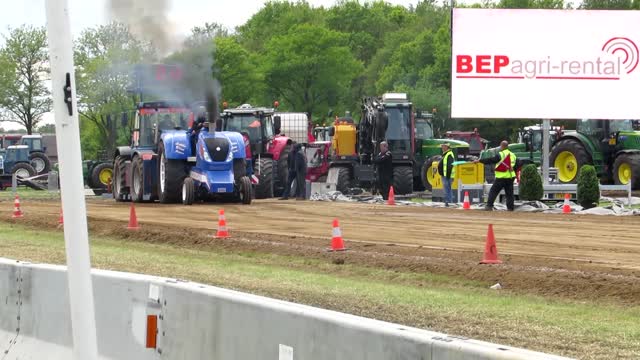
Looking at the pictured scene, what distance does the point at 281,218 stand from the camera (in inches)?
977

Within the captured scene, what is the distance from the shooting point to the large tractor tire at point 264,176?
115 ft

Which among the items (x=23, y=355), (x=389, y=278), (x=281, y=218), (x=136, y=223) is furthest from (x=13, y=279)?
(x=281, y=218)

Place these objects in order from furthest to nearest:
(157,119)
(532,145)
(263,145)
Result: 1. (532,145)
2. (263,145)
3. (157,119)

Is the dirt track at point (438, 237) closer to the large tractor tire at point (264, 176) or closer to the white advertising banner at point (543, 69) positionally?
the large tractor tire at point (264, 176)

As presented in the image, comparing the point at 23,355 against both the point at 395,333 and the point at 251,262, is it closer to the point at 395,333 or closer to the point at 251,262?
the point at 395,333

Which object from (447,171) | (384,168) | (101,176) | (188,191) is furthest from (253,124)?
(101,176)

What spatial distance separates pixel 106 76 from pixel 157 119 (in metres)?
8.84

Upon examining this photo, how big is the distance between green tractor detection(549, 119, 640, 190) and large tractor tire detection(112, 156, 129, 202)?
13733mm

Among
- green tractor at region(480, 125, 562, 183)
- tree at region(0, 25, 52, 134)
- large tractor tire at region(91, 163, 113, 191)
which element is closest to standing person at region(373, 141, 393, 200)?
green tractor at region(480, 125, 562, 183)

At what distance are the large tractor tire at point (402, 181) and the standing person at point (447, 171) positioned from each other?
381cm

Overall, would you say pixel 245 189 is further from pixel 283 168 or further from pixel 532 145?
pixel 532 145

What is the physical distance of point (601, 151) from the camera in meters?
36.3

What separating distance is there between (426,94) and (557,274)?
230 ft

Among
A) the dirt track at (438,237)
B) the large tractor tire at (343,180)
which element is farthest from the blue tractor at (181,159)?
the large tractor tire at (343,180)
